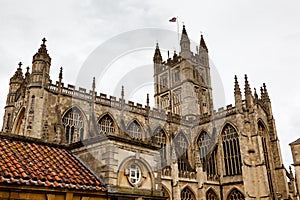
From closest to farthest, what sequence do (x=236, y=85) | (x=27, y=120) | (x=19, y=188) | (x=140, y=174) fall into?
(x=19, y=188), (x=140, y=174), (x=27, y=120), (x=236, y=85)

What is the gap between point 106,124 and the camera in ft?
94.6

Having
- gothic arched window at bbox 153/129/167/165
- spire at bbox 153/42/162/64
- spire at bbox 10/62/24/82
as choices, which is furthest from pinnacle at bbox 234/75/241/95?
spire at bbox 10/62/24/82

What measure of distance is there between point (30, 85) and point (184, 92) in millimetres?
23306

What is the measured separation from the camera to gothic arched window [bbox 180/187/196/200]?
90.8 feet

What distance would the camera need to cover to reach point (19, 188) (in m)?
7.54

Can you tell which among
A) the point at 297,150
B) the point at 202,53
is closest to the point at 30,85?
the point at 297,150

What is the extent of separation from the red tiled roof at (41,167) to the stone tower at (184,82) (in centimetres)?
3110

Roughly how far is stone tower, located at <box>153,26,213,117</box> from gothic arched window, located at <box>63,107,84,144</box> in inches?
670

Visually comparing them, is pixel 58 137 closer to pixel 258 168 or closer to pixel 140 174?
pixel 140 174

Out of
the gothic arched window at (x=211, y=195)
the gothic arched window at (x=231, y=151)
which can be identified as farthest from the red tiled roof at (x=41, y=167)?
the gothic arched window at (x=231, y=151)

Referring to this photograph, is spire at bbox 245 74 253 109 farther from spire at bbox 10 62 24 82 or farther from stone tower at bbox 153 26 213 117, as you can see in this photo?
spire at bbox 10 62 24 82

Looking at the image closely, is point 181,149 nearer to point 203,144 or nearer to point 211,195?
point 203,144

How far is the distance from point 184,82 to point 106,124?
17395 millimetres

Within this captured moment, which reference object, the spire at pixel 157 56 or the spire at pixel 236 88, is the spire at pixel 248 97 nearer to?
the spire at pixel 236 88
